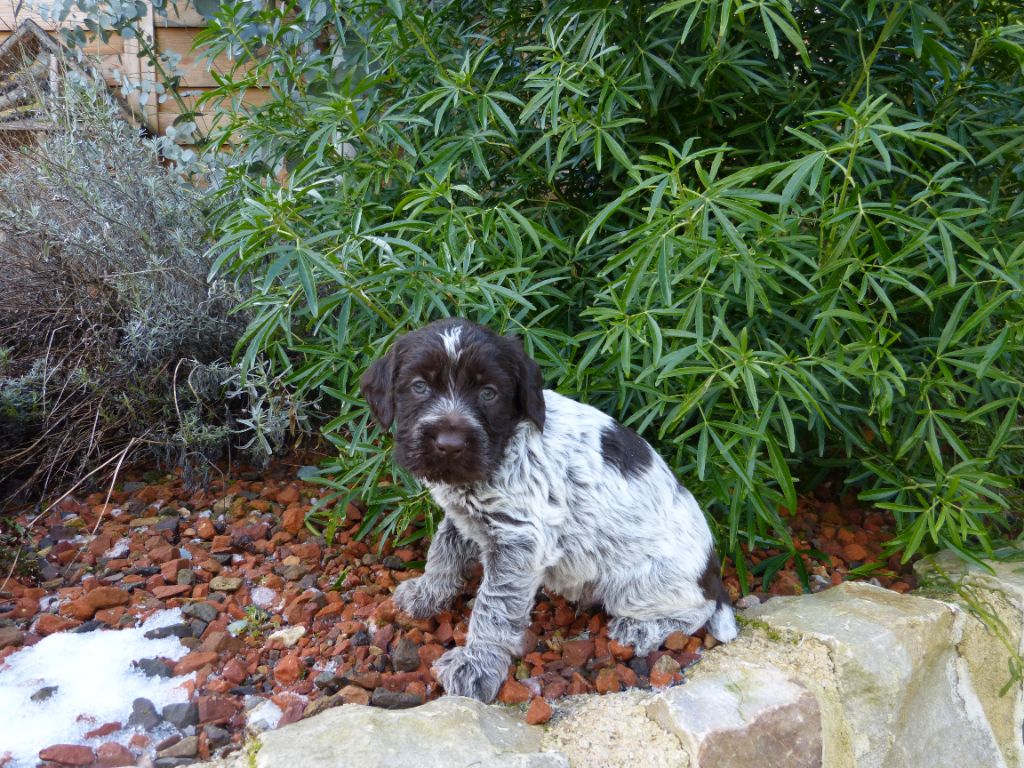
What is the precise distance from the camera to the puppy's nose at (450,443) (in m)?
2.46

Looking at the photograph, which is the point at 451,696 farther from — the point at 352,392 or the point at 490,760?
the point at 352,392

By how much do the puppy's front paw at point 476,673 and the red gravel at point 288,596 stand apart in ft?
0.19

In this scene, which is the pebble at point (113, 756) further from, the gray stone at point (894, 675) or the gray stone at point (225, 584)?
the gray stone at point (894, 675)

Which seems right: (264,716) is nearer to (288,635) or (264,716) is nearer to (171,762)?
(171,762)

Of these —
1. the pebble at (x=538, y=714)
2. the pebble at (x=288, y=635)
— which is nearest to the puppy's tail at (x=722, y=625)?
the pebble at (x=538, y=714)

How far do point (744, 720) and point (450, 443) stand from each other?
1.27m

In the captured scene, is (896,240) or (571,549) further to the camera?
(896,240)

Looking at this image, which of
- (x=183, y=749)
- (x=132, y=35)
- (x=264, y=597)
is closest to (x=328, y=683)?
(x=183, y=749)

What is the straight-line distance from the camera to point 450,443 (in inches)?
96.7

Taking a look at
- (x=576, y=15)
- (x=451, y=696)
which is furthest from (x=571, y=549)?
(x=576, y=15)

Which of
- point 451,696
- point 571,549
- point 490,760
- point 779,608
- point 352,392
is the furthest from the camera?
point 352,392

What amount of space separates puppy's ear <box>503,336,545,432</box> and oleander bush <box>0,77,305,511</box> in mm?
1563

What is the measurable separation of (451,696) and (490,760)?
1.18ft

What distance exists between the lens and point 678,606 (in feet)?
9.36
